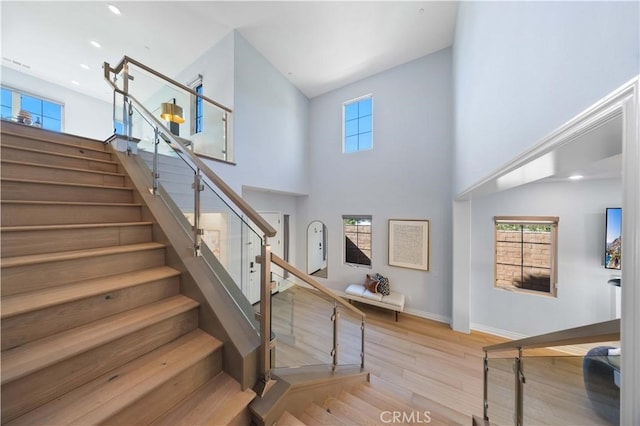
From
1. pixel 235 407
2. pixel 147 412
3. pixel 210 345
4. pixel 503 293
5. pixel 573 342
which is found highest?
pixel 573 342

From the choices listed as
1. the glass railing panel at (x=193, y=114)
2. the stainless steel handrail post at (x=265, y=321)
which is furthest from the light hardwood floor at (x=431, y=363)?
the glass railing panel at (x=193, y=114)

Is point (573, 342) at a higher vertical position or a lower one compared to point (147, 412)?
higher

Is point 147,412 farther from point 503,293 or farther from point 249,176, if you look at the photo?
point 503,293

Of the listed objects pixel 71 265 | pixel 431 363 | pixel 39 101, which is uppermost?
pixel 39 101

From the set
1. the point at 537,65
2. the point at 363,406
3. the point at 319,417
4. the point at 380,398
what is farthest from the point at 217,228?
the point at 537,65

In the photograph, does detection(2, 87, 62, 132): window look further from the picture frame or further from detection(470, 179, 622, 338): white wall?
detection(470, 179, 622, 338): white wall

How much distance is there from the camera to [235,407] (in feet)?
3.75

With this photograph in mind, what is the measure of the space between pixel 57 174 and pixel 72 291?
147cm

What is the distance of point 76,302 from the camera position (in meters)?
1.14

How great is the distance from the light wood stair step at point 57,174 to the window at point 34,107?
475 cm

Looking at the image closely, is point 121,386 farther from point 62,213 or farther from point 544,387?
point 544,387

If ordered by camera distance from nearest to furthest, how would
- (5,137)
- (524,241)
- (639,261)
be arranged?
(639,261) < (5,137) < (524,241)

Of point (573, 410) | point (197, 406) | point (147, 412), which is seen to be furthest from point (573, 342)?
point (147, 412)

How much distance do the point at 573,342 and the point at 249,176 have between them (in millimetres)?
4210
